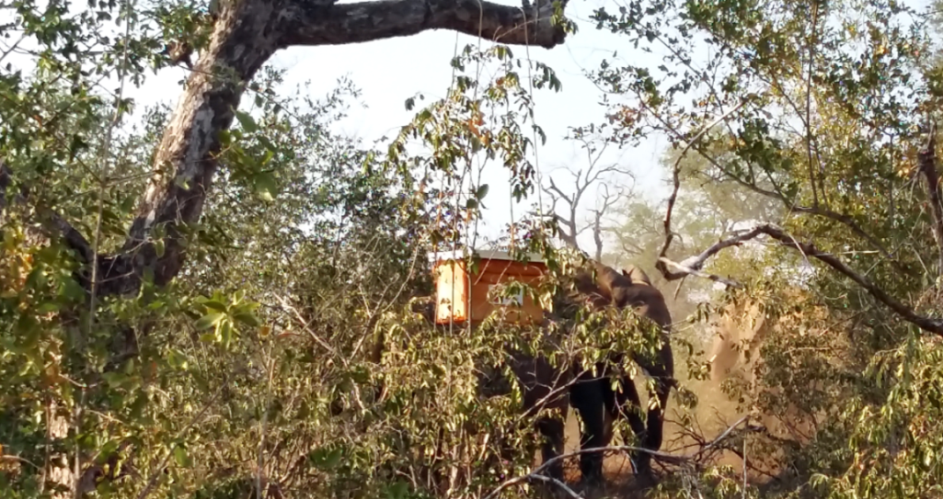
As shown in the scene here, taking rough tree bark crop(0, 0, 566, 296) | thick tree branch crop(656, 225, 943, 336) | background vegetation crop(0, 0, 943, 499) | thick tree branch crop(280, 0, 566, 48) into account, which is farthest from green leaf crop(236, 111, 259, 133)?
thick tree branch crop(280, 0, 566, 48)

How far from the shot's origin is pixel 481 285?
4.81 metres

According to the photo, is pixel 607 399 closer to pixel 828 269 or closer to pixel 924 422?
pixel 828 269

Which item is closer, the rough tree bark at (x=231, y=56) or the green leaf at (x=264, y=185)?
the green leaf at (x=264, y=185)

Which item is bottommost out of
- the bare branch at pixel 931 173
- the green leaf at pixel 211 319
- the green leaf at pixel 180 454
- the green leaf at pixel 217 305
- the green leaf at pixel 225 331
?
the green leaf at pixel 180 454

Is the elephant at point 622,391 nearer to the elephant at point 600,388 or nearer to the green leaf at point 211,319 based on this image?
the elephant at point 600,388

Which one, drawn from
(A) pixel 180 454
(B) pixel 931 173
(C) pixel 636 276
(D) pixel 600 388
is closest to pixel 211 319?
(A) pixel 180 454

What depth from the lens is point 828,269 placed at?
665 cm

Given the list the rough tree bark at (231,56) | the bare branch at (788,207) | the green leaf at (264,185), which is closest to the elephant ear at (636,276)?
the bare branch at (788,207)

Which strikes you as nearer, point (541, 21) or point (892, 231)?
point (541, 21)

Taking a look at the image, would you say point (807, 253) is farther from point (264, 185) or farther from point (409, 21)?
point (264, 185)

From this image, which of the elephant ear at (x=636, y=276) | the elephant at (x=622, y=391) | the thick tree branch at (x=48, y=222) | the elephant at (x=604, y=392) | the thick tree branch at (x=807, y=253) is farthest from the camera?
the elephant ear at (x=636, y=276)

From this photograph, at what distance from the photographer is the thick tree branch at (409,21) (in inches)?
192

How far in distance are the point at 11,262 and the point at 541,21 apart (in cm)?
326

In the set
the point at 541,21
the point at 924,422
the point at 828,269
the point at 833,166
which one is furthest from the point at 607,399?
the point at 924,422
